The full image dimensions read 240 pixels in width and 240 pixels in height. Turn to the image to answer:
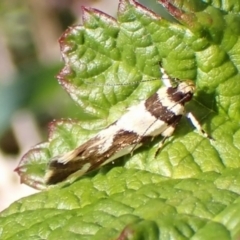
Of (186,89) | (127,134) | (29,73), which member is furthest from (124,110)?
(29,73)

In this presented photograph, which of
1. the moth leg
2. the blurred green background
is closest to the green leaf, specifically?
the moth leg

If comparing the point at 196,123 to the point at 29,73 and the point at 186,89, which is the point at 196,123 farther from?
the point at 29,73

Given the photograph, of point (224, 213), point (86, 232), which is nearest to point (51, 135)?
point (86, 232)

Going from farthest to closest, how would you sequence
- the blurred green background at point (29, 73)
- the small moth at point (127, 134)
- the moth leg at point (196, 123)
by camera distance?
the blurred green background at point (29, 73) → the small moth at point (127, 134) → the moth leg at point (196, 123)

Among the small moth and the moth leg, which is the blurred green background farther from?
the moth leg

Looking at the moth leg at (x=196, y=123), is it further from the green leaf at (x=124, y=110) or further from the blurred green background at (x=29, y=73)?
the blurred green background at (x=29, y=73)

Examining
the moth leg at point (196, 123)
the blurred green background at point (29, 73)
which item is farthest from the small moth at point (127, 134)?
the blurred green background at point (29, 73)
